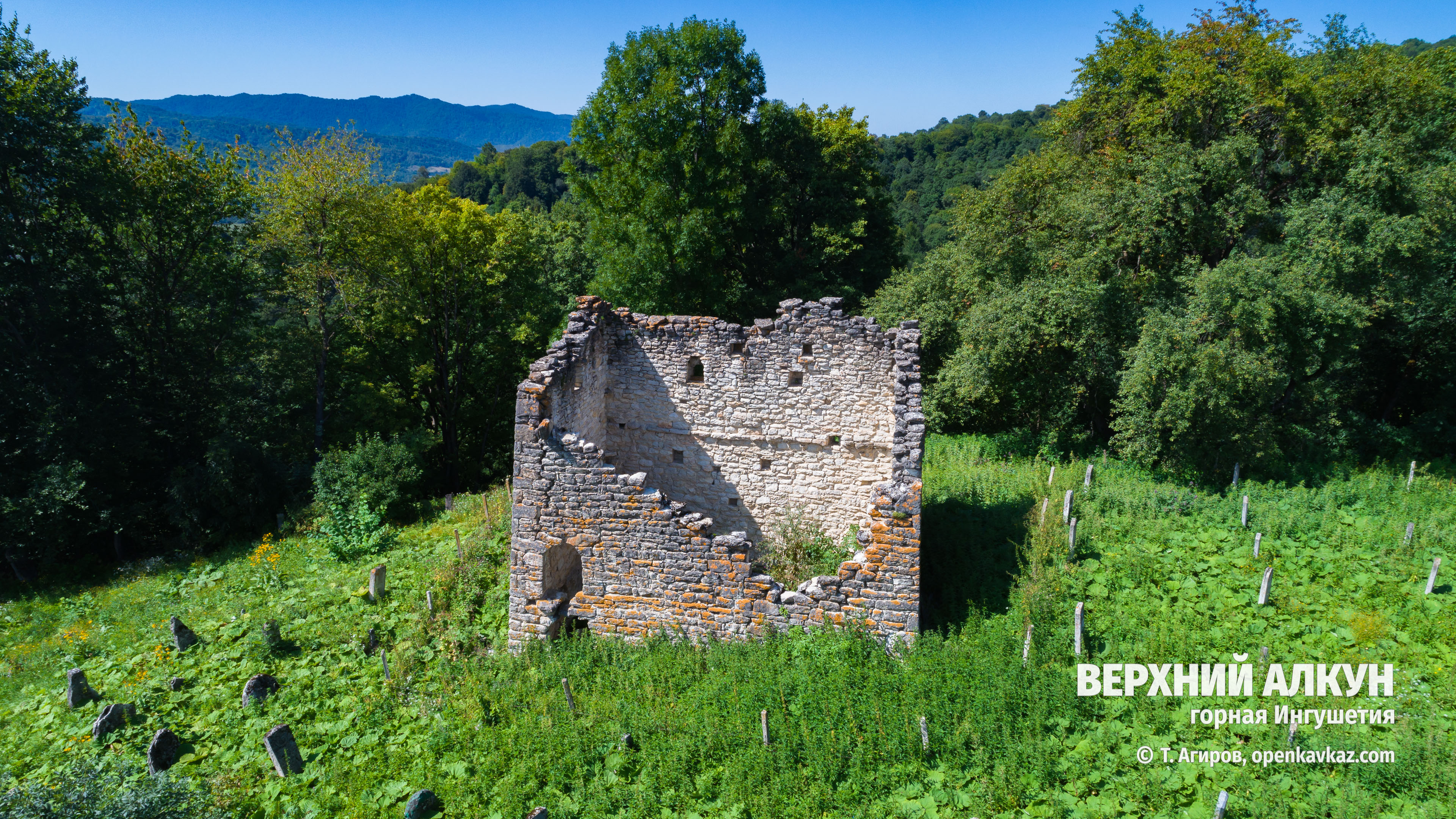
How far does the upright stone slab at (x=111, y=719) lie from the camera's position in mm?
8391

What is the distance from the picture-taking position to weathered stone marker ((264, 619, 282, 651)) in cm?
989

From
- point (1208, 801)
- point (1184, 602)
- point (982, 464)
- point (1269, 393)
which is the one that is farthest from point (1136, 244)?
point (1208, 801)

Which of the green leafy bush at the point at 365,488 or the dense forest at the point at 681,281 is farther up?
the dense forest at the point at 681,281

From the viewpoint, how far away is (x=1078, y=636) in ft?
27.9

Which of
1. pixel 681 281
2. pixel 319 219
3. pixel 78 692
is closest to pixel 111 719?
pixel 78 692

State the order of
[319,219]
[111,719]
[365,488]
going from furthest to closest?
1. [319,219]
2. [365,488]
3. [111,719]

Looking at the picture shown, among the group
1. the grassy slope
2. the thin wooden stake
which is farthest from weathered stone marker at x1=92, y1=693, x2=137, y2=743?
the thin wooden stake

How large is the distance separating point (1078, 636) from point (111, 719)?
11568mm

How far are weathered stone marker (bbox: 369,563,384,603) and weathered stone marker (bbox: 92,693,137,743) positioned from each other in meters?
3.04

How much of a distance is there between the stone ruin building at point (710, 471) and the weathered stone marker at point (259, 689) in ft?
9.77

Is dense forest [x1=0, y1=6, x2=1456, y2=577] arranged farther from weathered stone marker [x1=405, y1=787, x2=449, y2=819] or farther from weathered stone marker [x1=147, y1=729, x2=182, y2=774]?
weathered stone marker [x1=405, y1=787, x2=449, y2=819]

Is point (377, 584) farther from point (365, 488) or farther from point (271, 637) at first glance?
point (365, 488)

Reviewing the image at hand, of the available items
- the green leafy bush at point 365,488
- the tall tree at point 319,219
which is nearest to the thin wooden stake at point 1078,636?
the green leafy bush at point 365,488

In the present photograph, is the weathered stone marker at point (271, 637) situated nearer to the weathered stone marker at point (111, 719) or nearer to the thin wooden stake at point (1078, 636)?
the weathered stone marker at point (111, 719)
